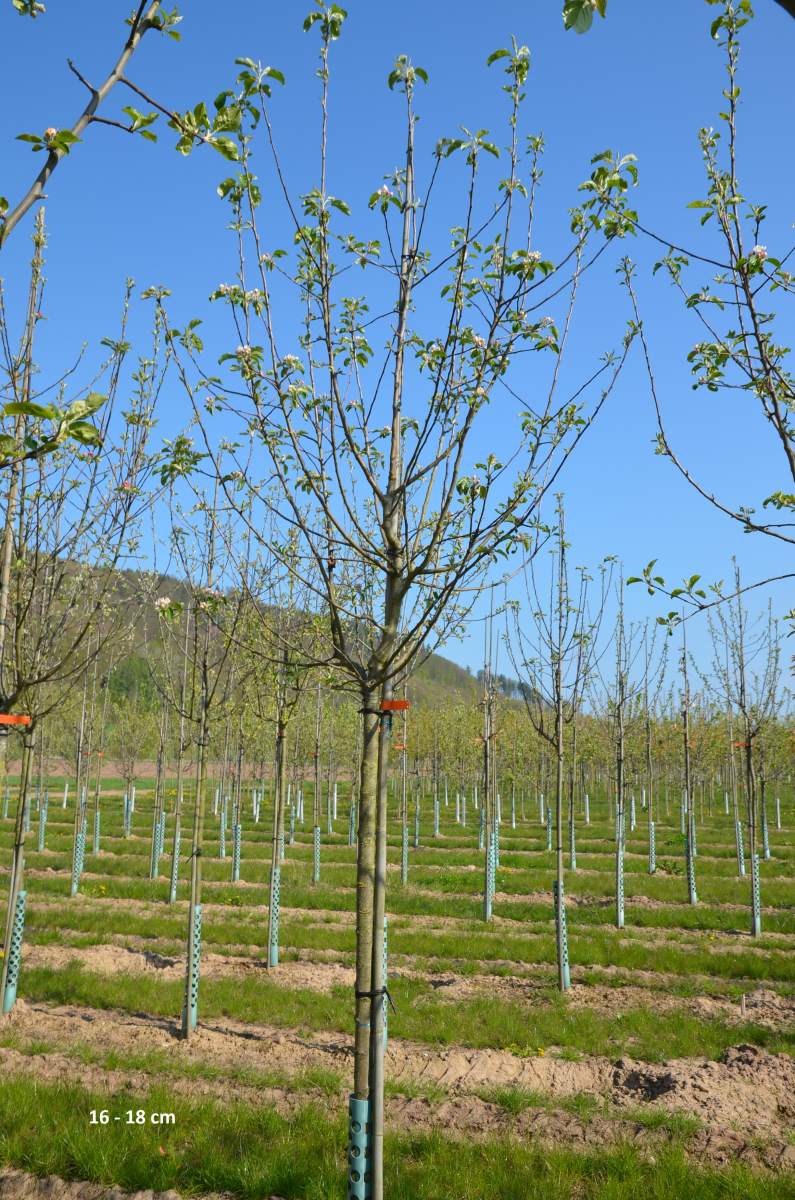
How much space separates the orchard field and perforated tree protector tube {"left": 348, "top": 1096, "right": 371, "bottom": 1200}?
136 cm

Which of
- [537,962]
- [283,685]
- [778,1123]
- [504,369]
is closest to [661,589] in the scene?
[504,369]

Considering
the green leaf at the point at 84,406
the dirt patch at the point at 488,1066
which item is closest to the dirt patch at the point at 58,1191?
the dirt patch at the point at 488,1066

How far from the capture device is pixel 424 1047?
7.51m

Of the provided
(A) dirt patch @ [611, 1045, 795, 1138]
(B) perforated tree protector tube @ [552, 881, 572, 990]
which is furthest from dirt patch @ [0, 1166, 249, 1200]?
(B) perforated tree protector tube @ [552, 881, 572, 990]

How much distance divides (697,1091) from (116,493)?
7143 millimetres

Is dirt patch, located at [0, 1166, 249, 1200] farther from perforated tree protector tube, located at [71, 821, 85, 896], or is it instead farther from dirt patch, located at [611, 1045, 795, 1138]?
perforated tree protector tube, located at [71, 821, 85, 896]

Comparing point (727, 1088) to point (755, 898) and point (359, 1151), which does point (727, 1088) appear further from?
point (755, 898)

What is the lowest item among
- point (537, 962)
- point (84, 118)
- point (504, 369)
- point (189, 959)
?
point (537, 962)

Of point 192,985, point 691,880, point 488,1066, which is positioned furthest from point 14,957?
point 691,880

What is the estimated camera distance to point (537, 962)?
10.9 meters

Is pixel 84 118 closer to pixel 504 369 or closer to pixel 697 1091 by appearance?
pixel 504 369

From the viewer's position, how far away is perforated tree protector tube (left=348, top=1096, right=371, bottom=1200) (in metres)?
3.61

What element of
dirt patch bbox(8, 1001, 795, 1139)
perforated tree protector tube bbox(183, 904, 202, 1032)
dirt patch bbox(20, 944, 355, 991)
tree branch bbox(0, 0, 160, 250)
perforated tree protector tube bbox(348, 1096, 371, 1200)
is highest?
tree branch bbox(0, 0, 160, 250)

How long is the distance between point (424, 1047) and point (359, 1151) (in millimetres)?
4301
